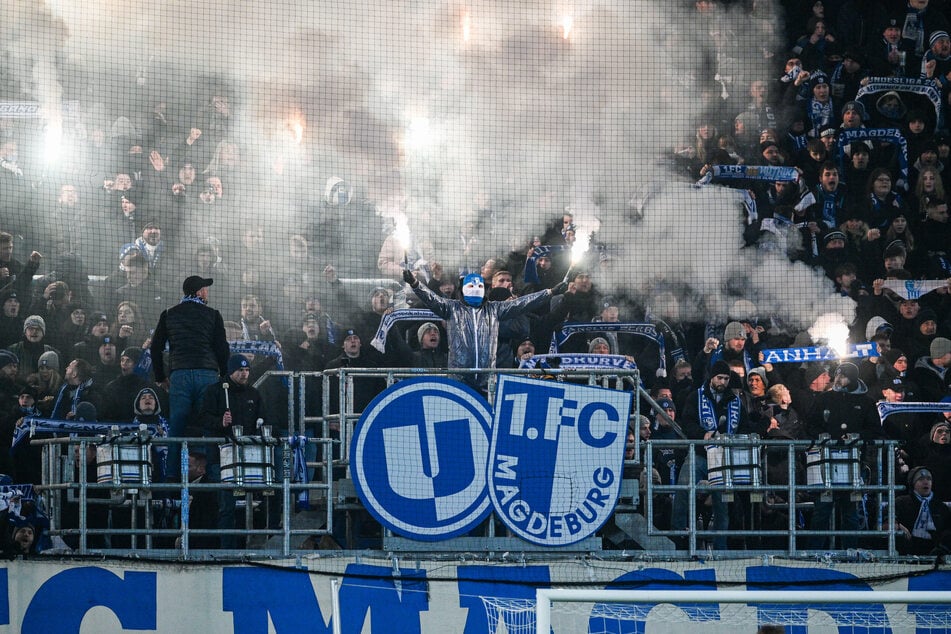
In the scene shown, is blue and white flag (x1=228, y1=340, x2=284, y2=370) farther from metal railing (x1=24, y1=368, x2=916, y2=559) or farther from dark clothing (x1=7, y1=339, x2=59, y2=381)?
metal railing (x1=24, y1=368, x2=916, y2=559)

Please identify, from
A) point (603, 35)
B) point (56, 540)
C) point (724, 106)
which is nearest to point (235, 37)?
point (603, 35)

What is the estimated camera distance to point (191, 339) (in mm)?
8508

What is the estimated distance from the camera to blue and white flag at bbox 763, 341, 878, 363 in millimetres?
11508

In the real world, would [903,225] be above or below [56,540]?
above

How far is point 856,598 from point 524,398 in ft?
9.67

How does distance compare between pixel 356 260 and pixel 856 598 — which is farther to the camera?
pixel 356 260

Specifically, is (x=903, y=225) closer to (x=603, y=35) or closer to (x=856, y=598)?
(x=603, y=35)

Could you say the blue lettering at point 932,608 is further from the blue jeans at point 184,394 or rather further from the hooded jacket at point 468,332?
the blue jeans at point 184,394

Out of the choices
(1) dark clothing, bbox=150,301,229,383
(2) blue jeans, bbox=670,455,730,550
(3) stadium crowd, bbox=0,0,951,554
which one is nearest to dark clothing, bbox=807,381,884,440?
(3) stadium crowd, bbox=0,0,951,554

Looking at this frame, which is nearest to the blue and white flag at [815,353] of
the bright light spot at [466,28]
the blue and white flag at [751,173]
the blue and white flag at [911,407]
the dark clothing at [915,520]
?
the blue and white flag at [911,407]

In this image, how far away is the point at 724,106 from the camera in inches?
516

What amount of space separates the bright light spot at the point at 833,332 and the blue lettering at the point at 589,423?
13.3 feet

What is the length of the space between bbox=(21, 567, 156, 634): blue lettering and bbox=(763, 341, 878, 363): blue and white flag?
6.01 meters

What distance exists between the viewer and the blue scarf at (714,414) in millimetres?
10625
